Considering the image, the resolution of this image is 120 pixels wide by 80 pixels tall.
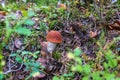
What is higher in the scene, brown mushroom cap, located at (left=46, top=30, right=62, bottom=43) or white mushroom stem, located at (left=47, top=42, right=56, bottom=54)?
brown mushroom cap, located at (left=46, top=30, right=62, bottom=43)

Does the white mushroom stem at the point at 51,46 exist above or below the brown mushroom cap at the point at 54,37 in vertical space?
below

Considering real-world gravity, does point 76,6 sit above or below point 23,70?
above

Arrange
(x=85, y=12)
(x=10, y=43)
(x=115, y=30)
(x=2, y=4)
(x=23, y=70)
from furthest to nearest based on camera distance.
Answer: (x=2, y=4), (x=85, y=12), (x=115, y=30), (x=10, y=43), (x=23, y=70)

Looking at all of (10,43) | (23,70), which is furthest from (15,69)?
(10,43)

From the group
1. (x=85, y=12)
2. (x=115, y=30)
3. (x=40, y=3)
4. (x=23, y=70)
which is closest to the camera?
(x=23, y=70)

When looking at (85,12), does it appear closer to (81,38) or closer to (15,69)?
(81,38)

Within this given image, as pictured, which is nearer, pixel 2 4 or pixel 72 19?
pixel 72 19

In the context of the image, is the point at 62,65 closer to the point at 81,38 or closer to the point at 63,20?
the point at 81,38

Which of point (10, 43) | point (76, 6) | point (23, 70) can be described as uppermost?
point (76, 6)
